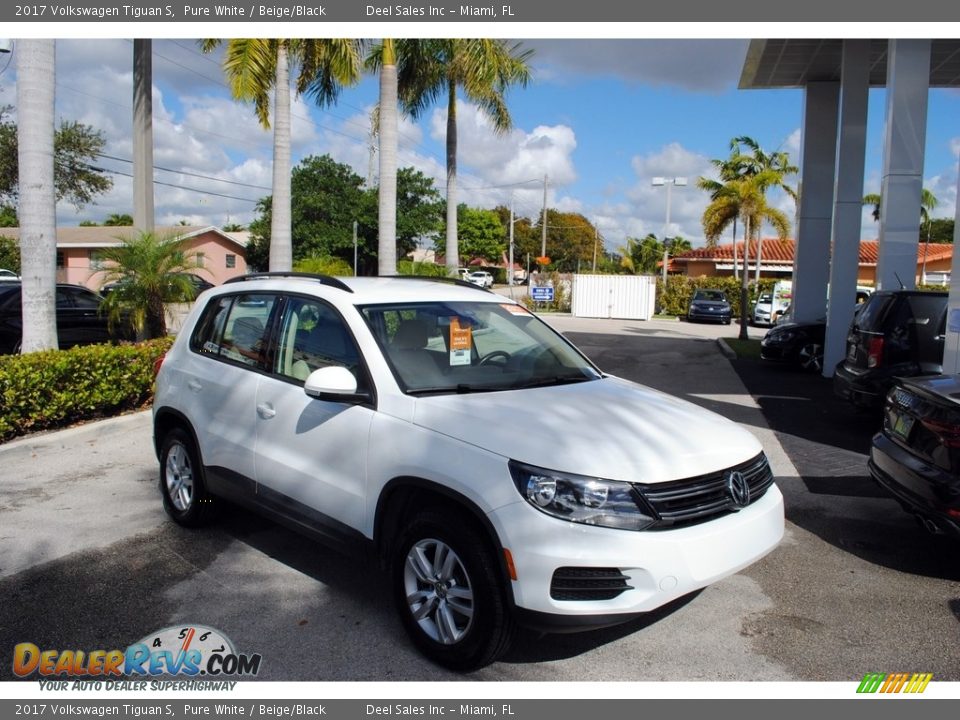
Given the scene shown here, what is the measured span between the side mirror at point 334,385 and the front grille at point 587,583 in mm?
1405

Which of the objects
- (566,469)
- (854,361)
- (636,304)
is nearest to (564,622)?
(566,469)

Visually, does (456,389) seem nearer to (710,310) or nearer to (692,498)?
(692,498)

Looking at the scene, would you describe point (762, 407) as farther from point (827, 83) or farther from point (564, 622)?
point (827, 83)

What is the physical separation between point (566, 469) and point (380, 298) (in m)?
1.75

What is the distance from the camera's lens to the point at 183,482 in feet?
17.7

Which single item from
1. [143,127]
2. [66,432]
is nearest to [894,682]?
[66,432]

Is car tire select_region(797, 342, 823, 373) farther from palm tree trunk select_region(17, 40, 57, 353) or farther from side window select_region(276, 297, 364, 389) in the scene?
palm tree trunk select_region(17, 40, 57, 353)

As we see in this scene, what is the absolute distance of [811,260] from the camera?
58.3 ft

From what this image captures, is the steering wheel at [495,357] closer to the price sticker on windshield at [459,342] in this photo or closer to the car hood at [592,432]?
the price sticker on windshield at [459,342]

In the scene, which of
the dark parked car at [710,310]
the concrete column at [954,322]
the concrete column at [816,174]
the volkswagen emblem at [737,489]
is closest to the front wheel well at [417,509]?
the volkswagen emblem at [737,489]

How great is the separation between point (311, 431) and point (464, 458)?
1171 millimetres

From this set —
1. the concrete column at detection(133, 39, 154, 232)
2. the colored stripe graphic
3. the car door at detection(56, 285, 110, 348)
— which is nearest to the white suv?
the colored stripe graphic

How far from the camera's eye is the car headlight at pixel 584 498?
315cm

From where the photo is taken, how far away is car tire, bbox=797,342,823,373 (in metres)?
14.7
